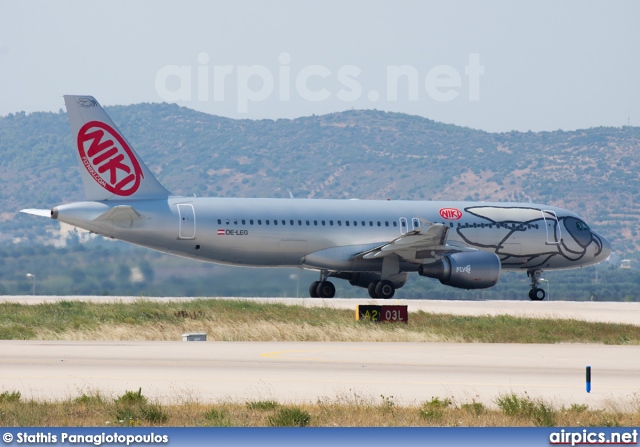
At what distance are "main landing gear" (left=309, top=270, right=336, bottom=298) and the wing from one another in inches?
119

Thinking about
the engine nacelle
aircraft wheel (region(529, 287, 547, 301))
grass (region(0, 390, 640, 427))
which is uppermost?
the engine nacelle

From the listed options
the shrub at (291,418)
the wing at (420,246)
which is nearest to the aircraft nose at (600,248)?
the wing at (420,246)

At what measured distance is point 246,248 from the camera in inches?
1837

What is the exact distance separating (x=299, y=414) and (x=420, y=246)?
1252 inches

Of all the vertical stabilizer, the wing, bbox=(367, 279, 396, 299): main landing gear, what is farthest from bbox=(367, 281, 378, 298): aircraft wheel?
the vertical stabilizer

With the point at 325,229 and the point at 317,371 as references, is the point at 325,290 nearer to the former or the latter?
the point at 325,229

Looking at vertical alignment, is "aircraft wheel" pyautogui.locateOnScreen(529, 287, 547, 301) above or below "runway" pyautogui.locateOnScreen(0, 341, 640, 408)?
below

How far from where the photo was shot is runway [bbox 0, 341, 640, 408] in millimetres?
19312

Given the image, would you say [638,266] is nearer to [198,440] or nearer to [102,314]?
[102,314]

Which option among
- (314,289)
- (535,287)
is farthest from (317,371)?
(535,287)

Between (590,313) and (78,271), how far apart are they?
22.5 m

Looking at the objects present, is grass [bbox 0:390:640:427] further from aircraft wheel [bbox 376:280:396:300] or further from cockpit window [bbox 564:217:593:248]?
cockpit window [bbox 564:217:593:248]

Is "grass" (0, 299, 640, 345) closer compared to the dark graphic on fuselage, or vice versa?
"grass" (0, 299, 640, 345)

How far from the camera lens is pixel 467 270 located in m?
46.5
